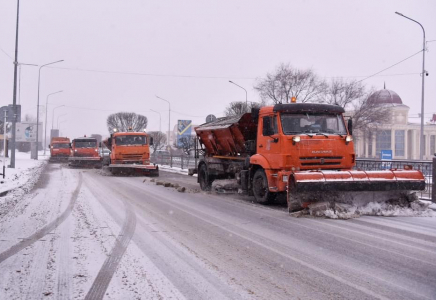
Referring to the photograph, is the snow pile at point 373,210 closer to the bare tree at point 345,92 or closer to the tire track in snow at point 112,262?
the tire track in snow at point 112,262

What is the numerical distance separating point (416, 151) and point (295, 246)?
2420 inches

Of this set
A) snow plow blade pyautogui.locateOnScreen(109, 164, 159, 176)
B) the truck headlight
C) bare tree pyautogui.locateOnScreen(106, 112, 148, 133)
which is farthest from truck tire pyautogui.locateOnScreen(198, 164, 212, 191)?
bare tree pyautogui.locateOnScreen(106, 112, 148, 133)

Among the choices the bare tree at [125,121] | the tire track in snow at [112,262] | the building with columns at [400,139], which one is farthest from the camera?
the bare tree at [125,121]

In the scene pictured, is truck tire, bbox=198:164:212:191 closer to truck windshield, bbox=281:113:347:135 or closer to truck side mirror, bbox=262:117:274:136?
truck side mirror, bbox=262:117:274:136

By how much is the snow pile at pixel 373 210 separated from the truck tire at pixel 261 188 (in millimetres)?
1854

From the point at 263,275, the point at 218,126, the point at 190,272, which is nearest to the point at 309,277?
the point at 263,275

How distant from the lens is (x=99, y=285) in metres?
4.82

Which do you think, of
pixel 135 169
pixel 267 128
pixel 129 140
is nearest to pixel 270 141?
pixel 267 128

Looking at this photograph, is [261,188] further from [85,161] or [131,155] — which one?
[85,161]

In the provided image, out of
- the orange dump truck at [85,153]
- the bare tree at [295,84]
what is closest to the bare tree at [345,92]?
the bare tree at [295,84]

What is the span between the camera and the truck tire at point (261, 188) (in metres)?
11.6

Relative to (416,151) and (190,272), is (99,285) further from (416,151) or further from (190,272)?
(416,151)

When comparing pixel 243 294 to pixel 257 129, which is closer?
pixel 243 294

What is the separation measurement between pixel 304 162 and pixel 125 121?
61.3m
